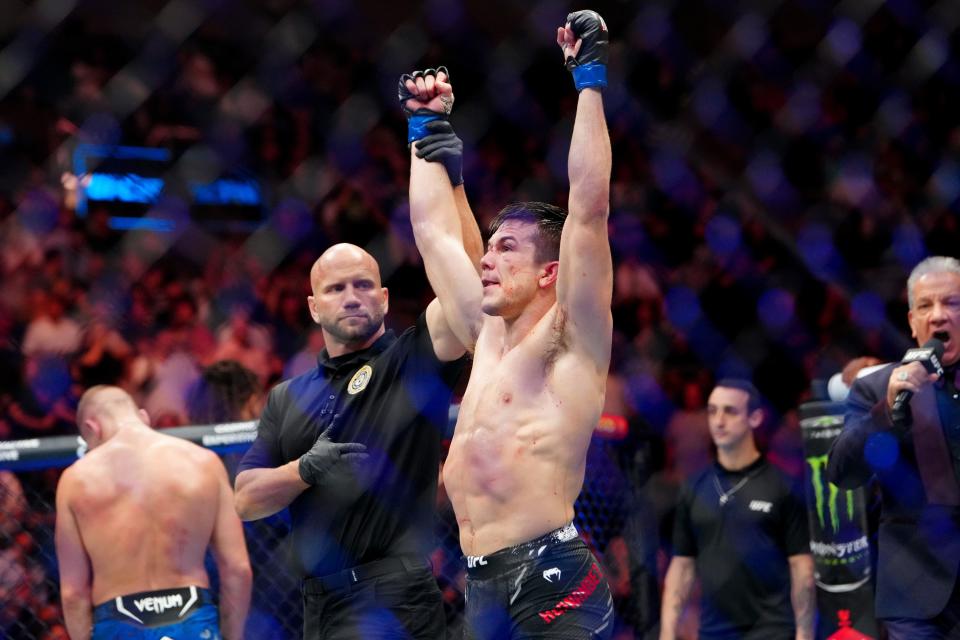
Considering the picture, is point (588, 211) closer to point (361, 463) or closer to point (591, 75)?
point (591, 75)

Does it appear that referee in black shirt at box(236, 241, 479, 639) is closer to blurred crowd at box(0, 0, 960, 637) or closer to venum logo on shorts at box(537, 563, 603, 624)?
venum logo on shorts at box(537, 563, 603, 624)

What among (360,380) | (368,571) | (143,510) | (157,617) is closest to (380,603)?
(368,571)

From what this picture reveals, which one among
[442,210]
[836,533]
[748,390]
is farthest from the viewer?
[748,390]

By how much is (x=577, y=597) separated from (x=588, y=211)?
69 centimetres

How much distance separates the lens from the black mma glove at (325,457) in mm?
2799

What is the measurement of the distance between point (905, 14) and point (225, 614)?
493cm

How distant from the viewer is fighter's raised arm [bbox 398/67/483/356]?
256 centimetres

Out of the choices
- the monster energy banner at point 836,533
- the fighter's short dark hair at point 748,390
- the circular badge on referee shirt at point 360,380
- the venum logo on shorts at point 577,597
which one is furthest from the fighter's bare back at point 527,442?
the fighter's short dark hair at point 748,390

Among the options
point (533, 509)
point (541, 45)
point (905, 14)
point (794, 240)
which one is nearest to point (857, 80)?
point (905, 14)

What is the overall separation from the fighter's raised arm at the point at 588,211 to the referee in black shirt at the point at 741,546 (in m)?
2.42

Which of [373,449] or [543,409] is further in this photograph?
[373,449]

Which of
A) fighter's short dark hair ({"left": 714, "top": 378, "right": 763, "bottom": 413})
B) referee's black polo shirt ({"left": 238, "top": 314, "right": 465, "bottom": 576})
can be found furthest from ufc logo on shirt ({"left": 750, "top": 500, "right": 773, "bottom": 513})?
referee's black polo shirt ({"left": 238, "top": 314, "right": 465, "bottom": 576})

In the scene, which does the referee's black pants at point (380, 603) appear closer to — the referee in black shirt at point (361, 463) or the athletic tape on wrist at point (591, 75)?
the referee in black shirt at point (361, 463)

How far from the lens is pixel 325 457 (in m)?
2.80
